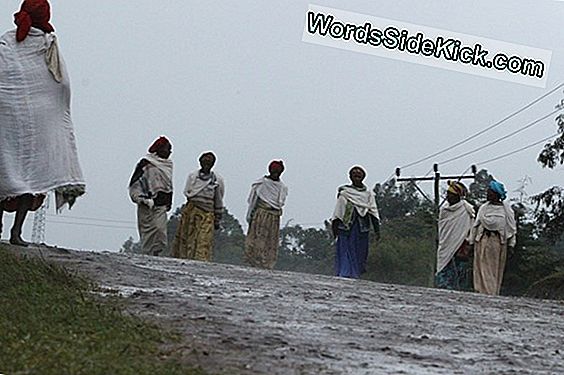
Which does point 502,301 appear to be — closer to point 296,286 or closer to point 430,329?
point 296,286

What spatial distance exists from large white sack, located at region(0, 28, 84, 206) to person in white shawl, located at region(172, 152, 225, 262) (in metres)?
5.69

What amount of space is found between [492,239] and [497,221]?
0.27 metres

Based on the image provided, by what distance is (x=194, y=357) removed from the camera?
17.2ft

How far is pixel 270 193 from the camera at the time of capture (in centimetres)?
1767

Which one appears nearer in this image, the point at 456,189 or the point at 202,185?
the point at 202,185

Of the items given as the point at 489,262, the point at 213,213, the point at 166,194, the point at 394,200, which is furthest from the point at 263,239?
the point at 394,200

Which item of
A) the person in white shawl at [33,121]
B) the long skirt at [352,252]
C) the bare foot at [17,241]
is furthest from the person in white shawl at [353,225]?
the bare foot at [17,241]

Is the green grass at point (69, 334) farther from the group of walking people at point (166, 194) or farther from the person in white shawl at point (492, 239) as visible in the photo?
the person in white shawl at point (492, 239)

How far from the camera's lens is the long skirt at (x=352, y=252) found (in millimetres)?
16594

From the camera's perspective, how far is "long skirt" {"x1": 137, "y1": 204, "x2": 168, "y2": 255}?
15.6 meters

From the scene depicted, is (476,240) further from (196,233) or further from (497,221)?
(196,233)

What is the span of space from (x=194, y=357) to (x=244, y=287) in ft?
13.5

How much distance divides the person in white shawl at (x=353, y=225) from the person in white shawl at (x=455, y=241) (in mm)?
1198

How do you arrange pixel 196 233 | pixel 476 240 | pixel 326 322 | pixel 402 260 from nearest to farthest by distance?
pixel 326 322 → pixel 196 233 → pixel 476 240 → pixel 402 260
